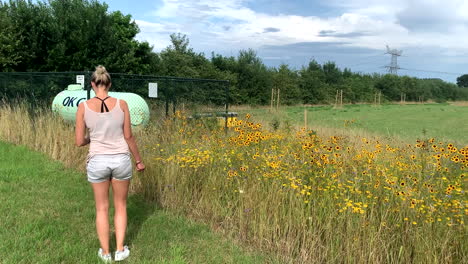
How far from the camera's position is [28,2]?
17500 millimetres

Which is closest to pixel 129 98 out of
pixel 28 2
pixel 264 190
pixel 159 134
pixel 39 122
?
pixel 39 122

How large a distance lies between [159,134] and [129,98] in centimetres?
364

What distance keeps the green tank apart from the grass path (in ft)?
12.1

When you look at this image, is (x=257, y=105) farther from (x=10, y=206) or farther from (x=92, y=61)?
(x=10, y=206)

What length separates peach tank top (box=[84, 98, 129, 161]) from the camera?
127 inches

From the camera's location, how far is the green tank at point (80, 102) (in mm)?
9383

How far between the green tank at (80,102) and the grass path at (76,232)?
3.69 metres

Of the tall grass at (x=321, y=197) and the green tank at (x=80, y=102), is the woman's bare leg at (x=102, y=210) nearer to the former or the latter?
the tall grass at (x=321, y=197)

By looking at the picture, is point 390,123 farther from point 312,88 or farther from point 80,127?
point 80,127

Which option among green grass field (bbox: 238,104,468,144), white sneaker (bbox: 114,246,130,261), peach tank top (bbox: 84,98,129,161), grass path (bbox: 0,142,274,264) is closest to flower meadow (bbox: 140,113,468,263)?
grass path (bbox: 0,142,274,264)

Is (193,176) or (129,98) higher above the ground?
(129,98)

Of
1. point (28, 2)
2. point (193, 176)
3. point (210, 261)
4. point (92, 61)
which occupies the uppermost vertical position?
point (28, 2)

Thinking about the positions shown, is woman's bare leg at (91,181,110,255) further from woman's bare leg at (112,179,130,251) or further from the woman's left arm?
the woman's left arm

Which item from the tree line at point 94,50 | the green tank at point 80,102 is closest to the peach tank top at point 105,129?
the green tank at point 80,102
